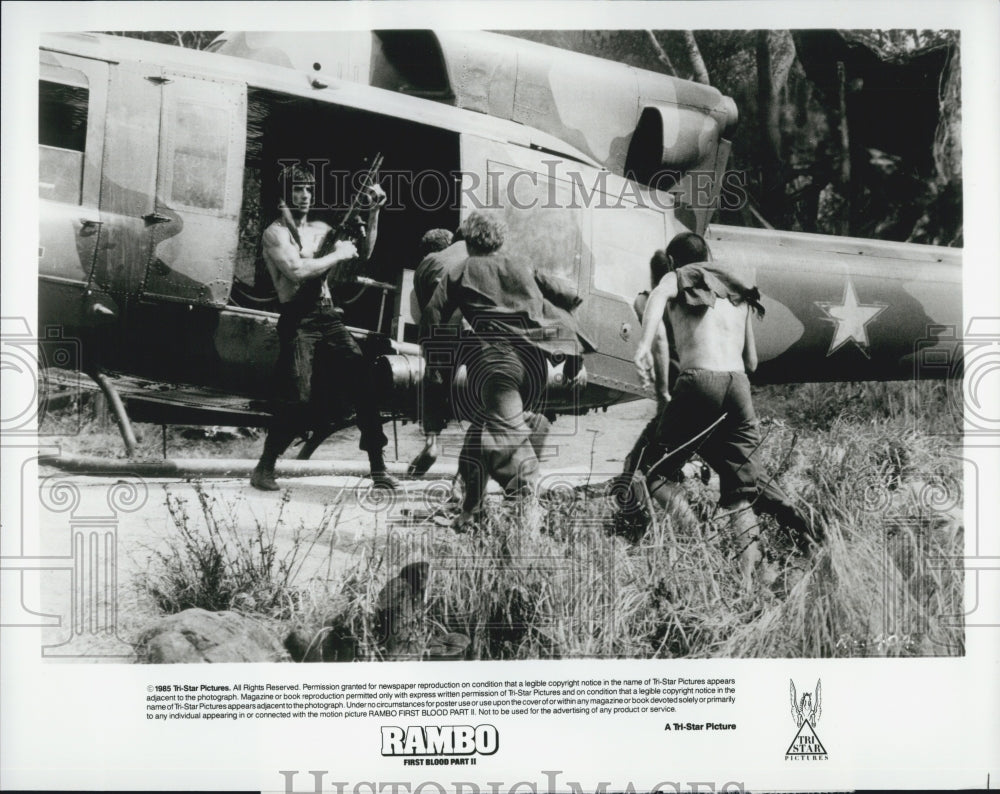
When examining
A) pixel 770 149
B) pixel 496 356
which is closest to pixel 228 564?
pixel 496 356

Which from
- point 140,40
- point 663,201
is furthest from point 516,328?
point 140,40

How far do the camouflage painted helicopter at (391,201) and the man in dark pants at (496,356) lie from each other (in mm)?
119

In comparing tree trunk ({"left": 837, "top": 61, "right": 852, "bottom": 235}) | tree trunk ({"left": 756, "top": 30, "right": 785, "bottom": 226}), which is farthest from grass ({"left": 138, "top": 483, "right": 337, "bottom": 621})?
tree trunk ({"left": 837, "top": 61, "right": 852, "bottom": 235})

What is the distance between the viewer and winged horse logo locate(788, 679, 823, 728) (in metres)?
4.20

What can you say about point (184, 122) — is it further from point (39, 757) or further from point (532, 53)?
point (39, 757)

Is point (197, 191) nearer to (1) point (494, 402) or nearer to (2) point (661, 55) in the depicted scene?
(1) point (494, 402)

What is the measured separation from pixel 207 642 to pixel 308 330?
1419 mm

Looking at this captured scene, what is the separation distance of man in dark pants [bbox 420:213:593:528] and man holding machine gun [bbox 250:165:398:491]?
0.38 m

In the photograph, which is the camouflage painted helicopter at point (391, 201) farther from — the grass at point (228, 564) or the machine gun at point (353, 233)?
the grass at point (228, 564)

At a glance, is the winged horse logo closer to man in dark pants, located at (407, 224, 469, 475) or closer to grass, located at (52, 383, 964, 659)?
grass, located at (52, 383, 964, 659)

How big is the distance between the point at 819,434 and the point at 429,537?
74.0 inches

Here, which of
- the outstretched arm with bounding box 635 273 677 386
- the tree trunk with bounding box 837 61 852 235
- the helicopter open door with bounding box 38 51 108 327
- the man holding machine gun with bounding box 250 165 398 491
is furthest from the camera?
the tree trunk with bounding box 837 61 852 235

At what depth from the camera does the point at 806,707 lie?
421 centimetres

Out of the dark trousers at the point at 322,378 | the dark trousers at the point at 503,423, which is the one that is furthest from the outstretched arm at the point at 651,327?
the dark trousers at the point at 322,378
